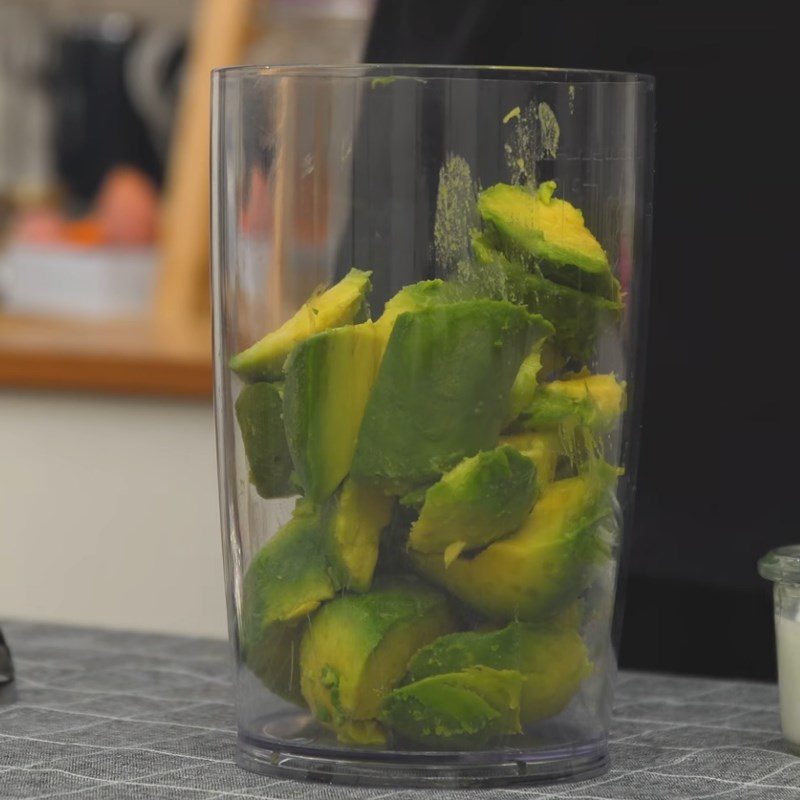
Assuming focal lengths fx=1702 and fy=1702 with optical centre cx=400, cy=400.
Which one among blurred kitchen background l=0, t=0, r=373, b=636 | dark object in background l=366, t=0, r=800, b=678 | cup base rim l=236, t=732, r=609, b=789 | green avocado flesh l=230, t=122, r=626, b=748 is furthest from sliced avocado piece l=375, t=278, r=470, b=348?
blurred kitchen background l=0, t=0, r=373, b=636

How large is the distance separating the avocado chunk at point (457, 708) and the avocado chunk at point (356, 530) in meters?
0.03

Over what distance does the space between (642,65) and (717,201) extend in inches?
2.7

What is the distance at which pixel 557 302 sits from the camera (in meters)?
0.47

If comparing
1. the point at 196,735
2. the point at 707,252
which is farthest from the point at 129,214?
the point at 196,735

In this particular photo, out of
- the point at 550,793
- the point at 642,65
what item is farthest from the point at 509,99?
the point at 642,65

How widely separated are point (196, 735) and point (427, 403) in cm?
16

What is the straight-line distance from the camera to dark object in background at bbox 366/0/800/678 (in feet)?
2.41

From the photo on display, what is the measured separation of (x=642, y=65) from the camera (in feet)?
2.46

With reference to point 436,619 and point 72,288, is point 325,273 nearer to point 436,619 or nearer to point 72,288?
point 436,619

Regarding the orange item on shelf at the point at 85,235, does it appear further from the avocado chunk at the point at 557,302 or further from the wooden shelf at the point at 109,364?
the avocado chunk at the point at 557,302

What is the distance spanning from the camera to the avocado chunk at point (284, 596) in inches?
18.6

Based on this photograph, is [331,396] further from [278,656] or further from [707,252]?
[707,252]

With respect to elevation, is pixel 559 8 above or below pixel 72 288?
above

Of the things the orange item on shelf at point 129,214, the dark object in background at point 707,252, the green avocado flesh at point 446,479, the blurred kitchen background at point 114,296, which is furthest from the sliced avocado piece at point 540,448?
the orange item on shelf at point 129,214
